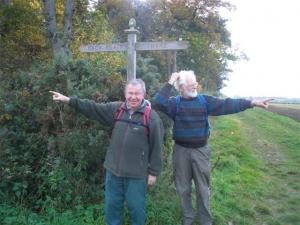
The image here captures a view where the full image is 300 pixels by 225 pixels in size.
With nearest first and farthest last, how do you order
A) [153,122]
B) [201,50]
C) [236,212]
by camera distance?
[153,122], [236,212], [201,50]

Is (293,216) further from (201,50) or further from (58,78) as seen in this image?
(201,50)

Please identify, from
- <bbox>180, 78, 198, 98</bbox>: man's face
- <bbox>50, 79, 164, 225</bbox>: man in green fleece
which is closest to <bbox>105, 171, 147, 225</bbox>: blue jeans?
Result: <bbox>50, 79, 164, 225</bbox>: man in green fleece

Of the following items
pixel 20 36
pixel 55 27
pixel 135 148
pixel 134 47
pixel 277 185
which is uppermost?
pixel 55 27

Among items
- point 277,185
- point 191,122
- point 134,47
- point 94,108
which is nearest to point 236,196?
point 277,185

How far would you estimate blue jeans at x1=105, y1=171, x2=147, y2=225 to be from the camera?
16.2 ft

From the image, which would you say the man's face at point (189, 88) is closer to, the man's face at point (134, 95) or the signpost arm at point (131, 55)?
the man's face at point (134, 95)

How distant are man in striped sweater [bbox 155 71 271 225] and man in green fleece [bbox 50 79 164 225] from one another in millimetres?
516

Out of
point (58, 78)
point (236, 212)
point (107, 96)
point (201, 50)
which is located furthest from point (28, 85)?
point (201, 50)

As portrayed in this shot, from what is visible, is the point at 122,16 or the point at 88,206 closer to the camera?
the point at 88,206

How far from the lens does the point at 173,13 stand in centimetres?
3403

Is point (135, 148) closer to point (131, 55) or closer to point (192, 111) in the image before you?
point (192, 111)

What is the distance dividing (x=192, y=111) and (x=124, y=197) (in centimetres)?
138

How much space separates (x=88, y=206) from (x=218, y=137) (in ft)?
29.5

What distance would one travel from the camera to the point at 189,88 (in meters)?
5.35
